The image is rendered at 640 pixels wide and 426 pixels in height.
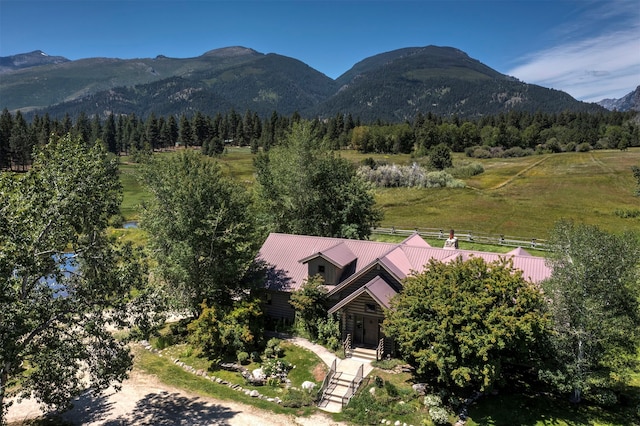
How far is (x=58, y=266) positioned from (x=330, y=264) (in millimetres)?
18202

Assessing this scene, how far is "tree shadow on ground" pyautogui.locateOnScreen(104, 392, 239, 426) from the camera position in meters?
20.3

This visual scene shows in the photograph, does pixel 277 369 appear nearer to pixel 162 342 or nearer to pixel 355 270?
pixel 162 342

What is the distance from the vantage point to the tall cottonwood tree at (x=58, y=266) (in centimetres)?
1442

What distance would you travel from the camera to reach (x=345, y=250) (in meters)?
32.8

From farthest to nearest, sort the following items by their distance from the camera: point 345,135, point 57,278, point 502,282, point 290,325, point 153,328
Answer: point 345,135 < point 290,325 < point 502,282 < point 153,328 < point 57,278

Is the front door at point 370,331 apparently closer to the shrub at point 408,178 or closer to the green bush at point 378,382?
the green bush at point 378,382

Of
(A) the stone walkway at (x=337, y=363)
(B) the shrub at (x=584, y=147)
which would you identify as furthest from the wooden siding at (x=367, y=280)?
(B) the shrub at (x=584, y=147)

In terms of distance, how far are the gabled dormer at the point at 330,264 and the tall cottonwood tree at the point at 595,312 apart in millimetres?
14250

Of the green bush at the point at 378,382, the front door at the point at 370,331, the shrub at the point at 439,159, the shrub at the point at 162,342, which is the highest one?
the shrub at the point at 439,159

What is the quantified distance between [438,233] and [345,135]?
12198 centimetres

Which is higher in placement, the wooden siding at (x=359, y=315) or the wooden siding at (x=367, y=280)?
the wooden siding at (x=367, y=280)

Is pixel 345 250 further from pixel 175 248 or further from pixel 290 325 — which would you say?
pixel 175 248

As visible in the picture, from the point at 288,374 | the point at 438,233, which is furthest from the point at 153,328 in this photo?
the point at 438,233

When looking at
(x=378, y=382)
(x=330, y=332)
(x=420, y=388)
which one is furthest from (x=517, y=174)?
(x=378, y=382)
